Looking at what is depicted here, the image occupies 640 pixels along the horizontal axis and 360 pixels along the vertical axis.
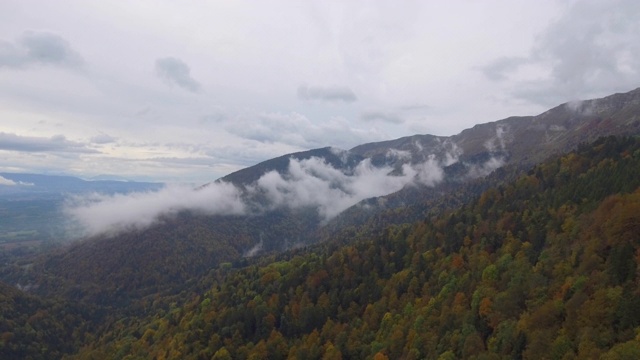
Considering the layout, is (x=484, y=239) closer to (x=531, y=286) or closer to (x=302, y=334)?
(x=531, y=286)

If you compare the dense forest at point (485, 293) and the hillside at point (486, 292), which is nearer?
the dense forest at point (485, 293)

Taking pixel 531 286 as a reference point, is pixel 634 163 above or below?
above

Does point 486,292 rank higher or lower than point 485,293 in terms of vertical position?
higher

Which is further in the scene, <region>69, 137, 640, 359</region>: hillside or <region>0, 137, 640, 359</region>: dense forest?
<region>69, 137, 640, 359</region>: hillside

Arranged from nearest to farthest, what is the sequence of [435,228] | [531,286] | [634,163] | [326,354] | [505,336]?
[505,336]
[531,286]
[326,354]
[634,163]
[435,228]

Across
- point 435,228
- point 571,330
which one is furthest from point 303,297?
point 571,330
